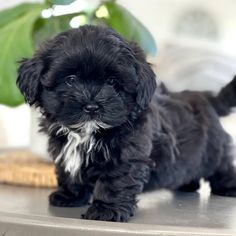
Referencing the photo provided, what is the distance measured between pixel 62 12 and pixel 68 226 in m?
0.80

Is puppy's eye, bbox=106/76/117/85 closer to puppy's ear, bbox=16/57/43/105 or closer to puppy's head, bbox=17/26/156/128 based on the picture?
puppy's head, bbox=17/26/156/128

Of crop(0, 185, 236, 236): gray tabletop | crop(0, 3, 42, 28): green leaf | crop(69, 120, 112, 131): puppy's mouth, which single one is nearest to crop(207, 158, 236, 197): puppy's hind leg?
crop(0, 185, 236, 236): gray tabletop

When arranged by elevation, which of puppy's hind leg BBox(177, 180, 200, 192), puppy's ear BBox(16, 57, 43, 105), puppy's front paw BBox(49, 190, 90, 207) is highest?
puppy's ear BBox(16, 57, 43, 105)

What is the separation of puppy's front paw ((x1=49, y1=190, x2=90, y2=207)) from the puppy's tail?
1.57 ft

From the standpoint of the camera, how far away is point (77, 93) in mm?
1188

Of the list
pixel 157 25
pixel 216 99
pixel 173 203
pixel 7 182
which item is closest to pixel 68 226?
pixel 173 203

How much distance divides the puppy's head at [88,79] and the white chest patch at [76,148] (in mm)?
54

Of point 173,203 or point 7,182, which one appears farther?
point 7,182

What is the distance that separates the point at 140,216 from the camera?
1.27 meters

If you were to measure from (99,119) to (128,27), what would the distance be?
515mm

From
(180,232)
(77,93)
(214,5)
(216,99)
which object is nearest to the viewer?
(180,232)

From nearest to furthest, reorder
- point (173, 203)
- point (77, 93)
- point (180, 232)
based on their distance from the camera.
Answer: point (180, 232)
point (77, 93)
point (173, 203)

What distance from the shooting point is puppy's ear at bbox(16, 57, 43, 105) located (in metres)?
1.24

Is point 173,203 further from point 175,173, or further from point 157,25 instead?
point 157,25
